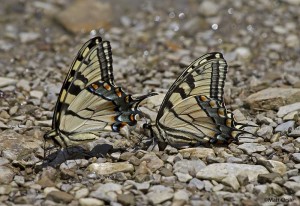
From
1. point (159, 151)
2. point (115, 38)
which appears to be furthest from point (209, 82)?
point (115, 38)

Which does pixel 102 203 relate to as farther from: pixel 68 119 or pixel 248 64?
pixel 248 64

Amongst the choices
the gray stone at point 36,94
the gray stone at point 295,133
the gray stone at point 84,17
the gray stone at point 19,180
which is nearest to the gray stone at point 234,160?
the gray stone at point 295,133

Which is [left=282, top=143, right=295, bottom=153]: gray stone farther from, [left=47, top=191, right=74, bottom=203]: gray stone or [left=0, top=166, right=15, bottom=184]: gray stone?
[left=0, top=166, right=15, bottom=184]: gray stone

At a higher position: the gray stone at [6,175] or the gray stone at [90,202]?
the gray stone at [6,175]

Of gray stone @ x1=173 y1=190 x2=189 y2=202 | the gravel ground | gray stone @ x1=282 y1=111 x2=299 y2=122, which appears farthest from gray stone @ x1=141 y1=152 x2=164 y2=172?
gray stone @ x1=282 y1=111 x2=299 y2=122

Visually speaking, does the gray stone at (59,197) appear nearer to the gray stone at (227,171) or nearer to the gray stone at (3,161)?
the gray stone at (3,161)
